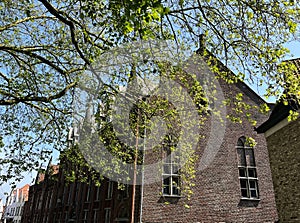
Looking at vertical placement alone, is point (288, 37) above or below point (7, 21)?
below

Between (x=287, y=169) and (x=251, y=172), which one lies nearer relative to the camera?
(x=287, y=169)

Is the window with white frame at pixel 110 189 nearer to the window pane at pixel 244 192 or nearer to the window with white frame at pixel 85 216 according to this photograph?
the window with white frame at pixel 85 216

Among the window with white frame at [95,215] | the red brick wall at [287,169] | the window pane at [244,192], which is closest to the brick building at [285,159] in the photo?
the red brick wall at [287,169]

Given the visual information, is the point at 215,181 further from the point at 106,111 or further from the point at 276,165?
the point at 106,111

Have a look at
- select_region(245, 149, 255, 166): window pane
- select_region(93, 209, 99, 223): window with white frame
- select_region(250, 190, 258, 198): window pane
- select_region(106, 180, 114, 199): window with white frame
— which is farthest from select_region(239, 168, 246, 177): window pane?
select_region(93, 209, 99, 223): window with white frame

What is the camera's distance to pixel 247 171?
19.2 metres

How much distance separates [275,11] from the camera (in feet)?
22.9

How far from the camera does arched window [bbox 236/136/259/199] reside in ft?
61.6

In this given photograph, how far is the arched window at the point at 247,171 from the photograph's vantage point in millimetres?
18781

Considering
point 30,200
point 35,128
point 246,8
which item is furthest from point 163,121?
point 30,200

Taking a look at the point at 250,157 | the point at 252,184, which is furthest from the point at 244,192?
the point at 250,157

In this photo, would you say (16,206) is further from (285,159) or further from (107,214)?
(285,159)

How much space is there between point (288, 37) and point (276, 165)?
683 centimetres

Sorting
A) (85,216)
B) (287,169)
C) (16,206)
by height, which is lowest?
(85,216)
